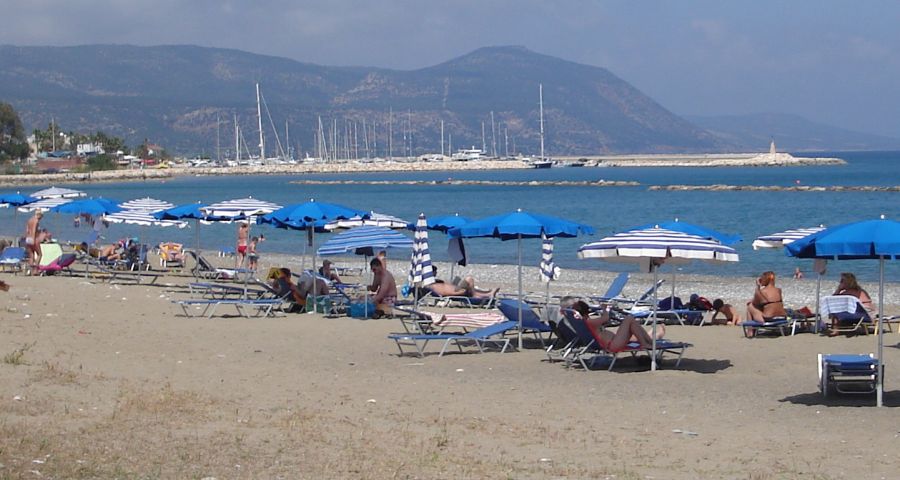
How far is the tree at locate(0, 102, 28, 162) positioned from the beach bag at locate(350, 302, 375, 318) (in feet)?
415

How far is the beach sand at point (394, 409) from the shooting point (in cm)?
738

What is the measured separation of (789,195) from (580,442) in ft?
231

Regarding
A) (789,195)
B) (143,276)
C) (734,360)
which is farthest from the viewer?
(789,195)

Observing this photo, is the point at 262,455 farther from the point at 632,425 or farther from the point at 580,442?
the point at 632,425

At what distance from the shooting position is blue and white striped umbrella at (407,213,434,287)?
53.3 ft

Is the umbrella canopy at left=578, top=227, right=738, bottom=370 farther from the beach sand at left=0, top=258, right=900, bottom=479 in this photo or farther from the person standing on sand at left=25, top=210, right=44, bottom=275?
the person standing on sand at left=25, top=210, right=44, bottom=275

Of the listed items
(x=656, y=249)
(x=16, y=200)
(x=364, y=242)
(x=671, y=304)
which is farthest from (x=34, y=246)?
(x=656, y=249)

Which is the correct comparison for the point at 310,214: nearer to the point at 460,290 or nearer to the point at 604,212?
the point at 460,290

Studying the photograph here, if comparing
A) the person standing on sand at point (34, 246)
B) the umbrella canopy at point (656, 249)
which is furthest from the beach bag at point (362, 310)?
the person standing on sand at point (34, 246)

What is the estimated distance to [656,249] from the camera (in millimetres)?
11305

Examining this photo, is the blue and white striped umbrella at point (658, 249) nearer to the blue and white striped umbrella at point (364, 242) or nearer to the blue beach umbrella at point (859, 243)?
the blue beach umbrella at point (859, 243)

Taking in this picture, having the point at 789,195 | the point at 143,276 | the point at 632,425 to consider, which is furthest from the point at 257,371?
the point at 789,195

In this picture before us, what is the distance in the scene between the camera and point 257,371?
453 inches

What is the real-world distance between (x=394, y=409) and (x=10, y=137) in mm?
137641
